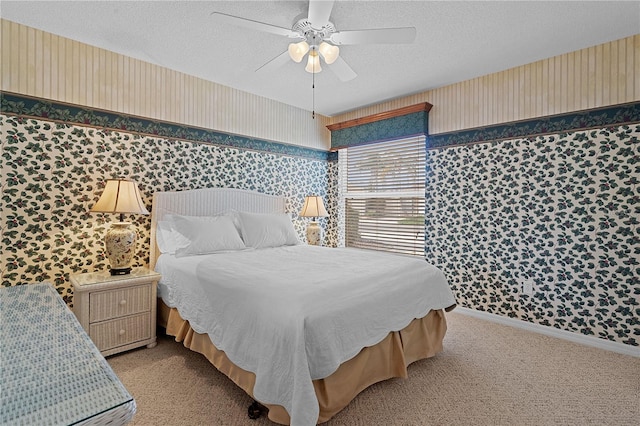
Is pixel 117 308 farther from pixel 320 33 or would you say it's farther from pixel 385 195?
pixel 385 195

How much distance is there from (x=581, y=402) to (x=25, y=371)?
2.81 m

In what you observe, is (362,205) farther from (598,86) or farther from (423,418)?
(423,418)

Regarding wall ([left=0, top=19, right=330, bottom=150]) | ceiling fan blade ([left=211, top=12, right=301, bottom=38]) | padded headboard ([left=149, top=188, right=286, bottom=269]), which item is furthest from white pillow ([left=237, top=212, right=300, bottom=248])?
ceiling fan blade ([left=211, top=12, right=301, bottom=38])

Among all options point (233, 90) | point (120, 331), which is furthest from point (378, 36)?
point (120, 331)

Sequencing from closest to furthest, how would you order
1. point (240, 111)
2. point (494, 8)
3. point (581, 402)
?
point (581, 402) < point (494, 8) < point (240, 111)

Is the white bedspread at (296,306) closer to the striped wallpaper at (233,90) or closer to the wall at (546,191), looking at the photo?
the wall at (546,191)

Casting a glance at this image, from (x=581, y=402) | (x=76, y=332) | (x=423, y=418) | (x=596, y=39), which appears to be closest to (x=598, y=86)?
(x=596, y=39)

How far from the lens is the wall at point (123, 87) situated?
246 centimetres

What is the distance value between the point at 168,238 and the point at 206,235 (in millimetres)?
366

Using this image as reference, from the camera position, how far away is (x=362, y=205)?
4594 mm

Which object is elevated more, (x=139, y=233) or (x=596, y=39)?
(x=596, y=39)

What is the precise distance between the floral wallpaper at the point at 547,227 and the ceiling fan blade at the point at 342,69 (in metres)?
1.75

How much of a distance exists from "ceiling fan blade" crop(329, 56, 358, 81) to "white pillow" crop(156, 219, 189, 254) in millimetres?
2051

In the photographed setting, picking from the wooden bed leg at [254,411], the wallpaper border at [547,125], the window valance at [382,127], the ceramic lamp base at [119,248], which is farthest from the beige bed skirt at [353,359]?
the window valance at [382,127]
